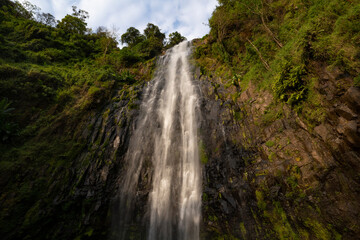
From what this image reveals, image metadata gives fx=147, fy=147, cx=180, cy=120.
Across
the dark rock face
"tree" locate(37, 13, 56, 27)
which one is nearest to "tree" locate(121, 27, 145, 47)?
"tree" locate(37, 13, 56, 27)

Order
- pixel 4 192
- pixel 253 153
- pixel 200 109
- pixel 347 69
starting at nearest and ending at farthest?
pixel 347 69, pixel 4 192, pixel 253 153, pixel 200 109

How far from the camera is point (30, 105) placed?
27.1 feet

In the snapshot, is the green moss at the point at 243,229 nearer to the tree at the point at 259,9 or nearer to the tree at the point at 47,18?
the tree at the point at 259,9

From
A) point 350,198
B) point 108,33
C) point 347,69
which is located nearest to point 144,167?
point 350,198

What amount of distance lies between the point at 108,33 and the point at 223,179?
25.0 m

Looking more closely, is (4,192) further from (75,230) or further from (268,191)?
(268,191)

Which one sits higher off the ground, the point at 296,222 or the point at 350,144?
the point at 350,144

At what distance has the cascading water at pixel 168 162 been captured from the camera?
673 centimetres

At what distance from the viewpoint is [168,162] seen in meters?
8.27

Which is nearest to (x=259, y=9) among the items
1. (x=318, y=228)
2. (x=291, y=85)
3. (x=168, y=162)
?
(x=291, y=85)

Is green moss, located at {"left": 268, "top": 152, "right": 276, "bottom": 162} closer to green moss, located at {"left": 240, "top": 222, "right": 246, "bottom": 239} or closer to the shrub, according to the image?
the shrub

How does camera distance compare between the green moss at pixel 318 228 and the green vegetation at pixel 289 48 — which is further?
the green vegetation at pixel 289 48

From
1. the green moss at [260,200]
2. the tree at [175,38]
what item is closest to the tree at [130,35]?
the tree at [175,38]

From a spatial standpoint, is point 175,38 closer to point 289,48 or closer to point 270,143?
point 289,48
